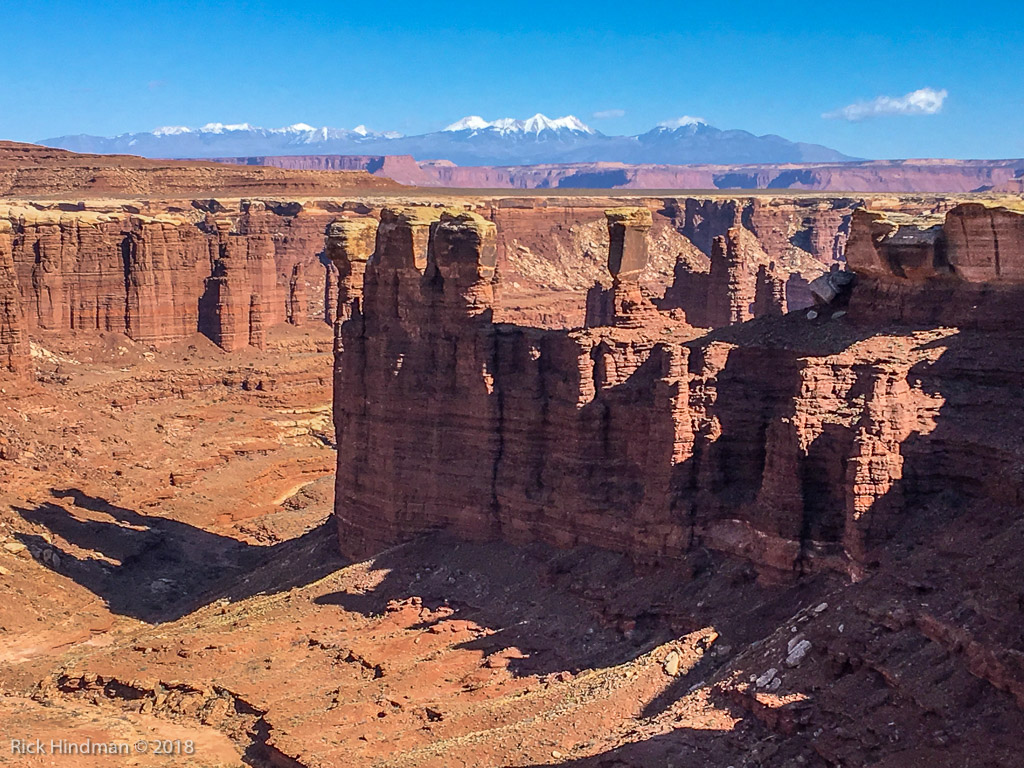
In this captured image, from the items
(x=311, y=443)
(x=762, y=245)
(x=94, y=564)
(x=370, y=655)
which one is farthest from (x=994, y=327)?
(x=762, y=245)

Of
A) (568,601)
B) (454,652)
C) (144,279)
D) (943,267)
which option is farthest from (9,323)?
(943,267)

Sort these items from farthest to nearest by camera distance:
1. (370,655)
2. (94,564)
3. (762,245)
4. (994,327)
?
(762,245), (94,564), (370,655), (994,327)

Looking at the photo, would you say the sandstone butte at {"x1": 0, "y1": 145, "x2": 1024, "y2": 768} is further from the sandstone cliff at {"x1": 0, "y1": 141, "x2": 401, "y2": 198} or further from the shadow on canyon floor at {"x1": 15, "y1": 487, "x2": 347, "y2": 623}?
the sandstone cliff at {"x1": 0, "y1": 141, "x2": 401, "y2": 198}

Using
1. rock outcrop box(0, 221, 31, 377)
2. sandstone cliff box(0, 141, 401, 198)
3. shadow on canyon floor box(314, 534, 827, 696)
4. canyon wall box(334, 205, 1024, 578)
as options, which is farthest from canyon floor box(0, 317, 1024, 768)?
sandstone cliff box(0, 141, 401, 198)

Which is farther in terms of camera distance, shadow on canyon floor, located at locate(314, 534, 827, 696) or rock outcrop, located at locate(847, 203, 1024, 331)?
rock outcrop, located at locate(847, 203, 1024, 331)

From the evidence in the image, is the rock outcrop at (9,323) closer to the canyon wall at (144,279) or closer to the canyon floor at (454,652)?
the canyon floor at (454,652)

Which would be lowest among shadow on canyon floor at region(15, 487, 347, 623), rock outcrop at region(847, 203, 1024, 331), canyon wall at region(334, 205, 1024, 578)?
shadow on canyon floor at region(15, 487, 347, 623)

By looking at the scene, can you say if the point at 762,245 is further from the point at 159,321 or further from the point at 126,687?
the point at 126,687
